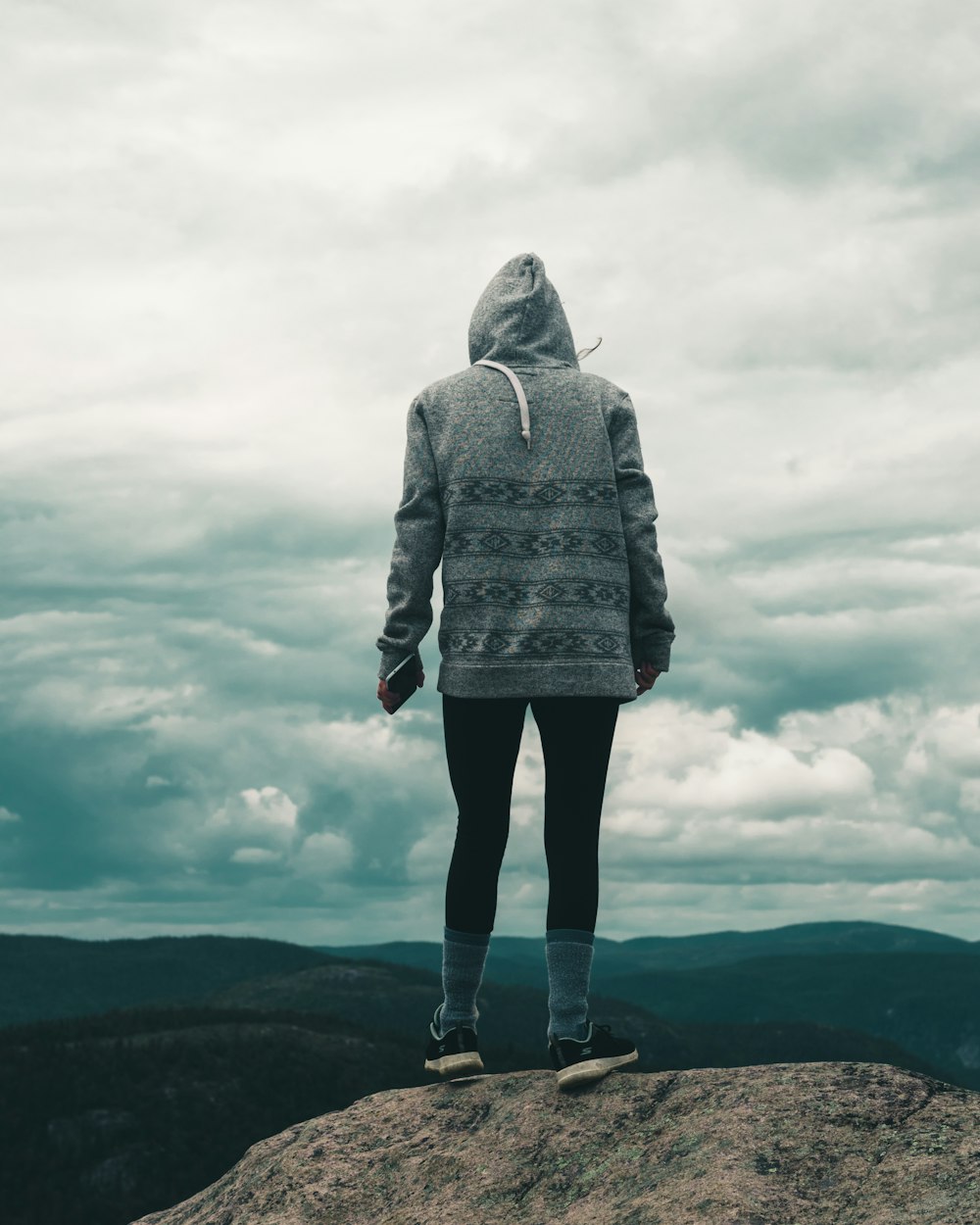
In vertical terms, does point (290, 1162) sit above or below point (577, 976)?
below

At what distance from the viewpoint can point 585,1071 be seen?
7445mm

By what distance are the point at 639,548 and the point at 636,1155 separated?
3387 millimetres

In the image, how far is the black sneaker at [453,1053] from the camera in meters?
7.98

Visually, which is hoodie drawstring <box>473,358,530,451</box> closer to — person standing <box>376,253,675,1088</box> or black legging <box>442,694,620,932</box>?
person standing <box>376,253,675,1088</box>

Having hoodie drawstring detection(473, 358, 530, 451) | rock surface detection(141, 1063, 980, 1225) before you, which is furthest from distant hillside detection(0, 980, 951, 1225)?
hoodie drawstring detection(473, 358, 530, 451)

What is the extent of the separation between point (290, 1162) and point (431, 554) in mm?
3849

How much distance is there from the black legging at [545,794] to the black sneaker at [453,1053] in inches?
28.6

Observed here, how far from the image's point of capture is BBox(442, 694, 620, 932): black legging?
7480mm

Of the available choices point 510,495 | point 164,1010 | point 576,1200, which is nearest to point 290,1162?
point 576,1200

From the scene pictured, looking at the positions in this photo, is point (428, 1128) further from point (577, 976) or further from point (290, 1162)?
point (577, 976)

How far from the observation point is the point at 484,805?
7.66 m

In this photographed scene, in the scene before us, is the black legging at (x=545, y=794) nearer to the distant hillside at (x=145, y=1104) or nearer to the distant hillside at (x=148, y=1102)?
the distant hillside at (x=148, y=1102)

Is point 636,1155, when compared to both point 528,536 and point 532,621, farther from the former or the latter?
point 528,536

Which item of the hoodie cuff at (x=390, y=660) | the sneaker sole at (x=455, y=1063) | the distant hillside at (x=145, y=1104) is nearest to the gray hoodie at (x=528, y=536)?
the hoodie cuff at (x=390, y=660)
